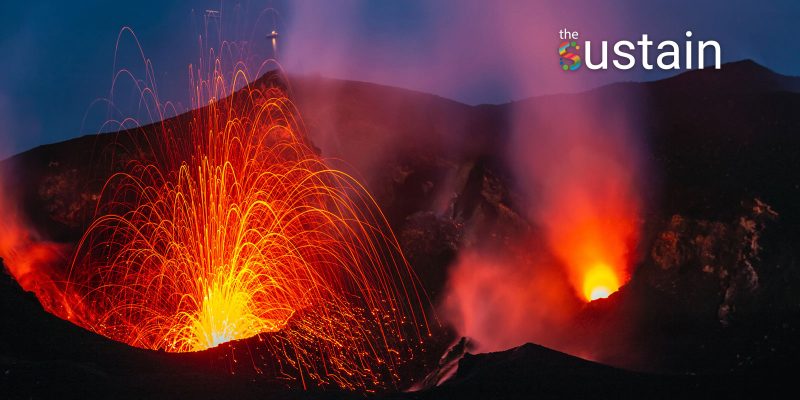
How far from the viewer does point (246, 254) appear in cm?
2728

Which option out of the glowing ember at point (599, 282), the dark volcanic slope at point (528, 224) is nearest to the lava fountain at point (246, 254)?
the dark volcanic slope at point (528, 224)

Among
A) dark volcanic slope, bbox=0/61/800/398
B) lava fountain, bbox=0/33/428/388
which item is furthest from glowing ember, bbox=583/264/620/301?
lava fountain, bbox=0/33/428/388

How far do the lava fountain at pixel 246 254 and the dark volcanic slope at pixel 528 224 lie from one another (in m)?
1.48

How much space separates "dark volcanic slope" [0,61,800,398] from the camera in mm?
13875

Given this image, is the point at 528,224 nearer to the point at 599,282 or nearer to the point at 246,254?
the point at 599,282

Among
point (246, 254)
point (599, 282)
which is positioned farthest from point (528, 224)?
point (246, 254)

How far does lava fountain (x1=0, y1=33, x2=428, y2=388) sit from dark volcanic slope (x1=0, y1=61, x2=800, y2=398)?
58.4 inches

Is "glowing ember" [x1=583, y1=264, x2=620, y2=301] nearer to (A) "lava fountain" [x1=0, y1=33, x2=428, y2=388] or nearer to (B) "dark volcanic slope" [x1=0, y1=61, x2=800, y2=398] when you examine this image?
(B) "dark volcanic slope" [x1=0, y1=61, x2=800, y2=398]

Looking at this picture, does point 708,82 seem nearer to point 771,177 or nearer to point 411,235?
point 771,177

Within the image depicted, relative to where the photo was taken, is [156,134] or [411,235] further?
[156,134]

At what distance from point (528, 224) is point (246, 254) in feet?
38.1

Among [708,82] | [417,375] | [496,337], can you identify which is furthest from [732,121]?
[417,375]

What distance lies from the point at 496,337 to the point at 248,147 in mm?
16767

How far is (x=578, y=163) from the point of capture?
104ft
